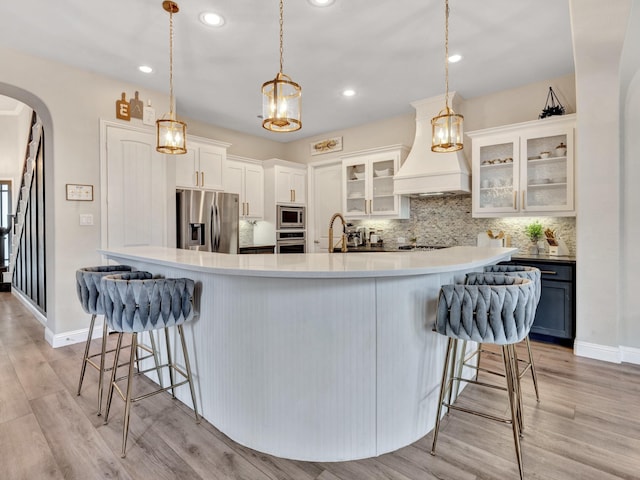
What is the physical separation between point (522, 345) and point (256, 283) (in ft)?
9.55

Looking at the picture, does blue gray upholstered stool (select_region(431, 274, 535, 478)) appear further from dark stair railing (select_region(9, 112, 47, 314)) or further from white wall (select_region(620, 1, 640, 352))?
dark stair railing (select_region(9, 112, 47, 314))

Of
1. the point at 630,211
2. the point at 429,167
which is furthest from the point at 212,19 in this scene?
the point at 630,211

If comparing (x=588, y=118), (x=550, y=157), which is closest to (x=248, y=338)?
(x=588, y=118)

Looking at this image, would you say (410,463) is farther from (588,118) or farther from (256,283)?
(588,118)

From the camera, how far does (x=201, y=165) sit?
15.2 ft

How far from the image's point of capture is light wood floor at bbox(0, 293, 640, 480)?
1.63 m

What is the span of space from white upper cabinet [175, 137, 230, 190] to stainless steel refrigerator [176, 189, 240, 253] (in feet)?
0.50

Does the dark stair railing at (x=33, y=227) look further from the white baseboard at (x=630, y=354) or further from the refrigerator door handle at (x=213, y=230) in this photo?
the white baseboard at (x=630, y=354)

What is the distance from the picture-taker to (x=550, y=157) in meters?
3.62

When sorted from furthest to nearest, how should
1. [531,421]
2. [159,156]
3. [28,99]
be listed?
[159,156] < [28,99] < [531,421]

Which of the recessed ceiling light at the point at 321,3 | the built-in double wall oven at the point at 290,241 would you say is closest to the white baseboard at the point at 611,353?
the recessed ceiling light at the point at 321,3

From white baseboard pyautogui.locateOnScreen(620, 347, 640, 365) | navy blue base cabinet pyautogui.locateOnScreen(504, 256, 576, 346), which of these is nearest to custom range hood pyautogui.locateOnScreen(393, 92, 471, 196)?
navy blue base cabinet pyautogui.locateOnScreen(504, 256, 576, 346)

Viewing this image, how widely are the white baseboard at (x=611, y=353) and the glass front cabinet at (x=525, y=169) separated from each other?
1.30m

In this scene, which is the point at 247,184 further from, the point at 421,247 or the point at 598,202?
the point at 598,202
